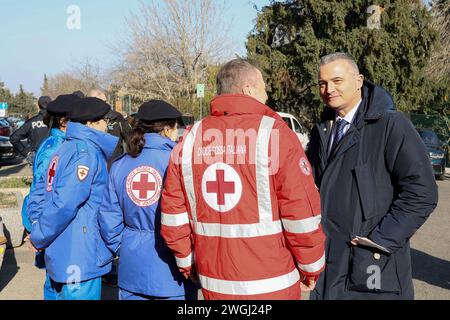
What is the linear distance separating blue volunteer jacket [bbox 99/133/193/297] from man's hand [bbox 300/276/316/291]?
33.6 inches

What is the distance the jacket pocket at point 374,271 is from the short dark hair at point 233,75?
3.68 ft

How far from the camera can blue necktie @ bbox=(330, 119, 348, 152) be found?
9.60ft

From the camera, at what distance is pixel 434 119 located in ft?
75.6

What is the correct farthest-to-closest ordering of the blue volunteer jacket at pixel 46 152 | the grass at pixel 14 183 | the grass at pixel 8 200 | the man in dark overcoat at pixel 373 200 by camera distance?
the grass at pixel 14 183 < the grass at pixel 8 200 < the blue volunteer jacket at pixel 46 152 < the man in dark overcoat at pixel 373 200

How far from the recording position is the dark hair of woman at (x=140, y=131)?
310 centimetres

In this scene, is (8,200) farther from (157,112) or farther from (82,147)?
(157,112)

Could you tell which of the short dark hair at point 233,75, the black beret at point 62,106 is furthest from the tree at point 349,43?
the short dark hair at point 233,75

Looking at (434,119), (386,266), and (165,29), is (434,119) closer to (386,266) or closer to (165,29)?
(165,29)

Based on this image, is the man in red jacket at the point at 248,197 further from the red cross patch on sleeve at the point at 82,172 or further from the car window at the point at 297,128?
the car window at the point at 297,128

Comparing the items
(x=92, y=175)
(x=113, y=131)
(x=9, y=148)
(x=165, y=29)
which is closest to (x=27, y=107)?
(x=165, y=29)

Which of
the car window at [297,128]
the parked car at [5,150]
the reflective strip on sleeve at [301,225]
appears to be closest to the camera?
the reflective strip on sleeve at [301,225]

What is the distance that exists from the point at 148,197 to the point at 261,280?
1014 mm

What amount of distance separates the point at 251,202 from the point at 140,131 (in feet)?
3.75

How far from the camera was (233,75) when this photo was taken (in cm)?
244
